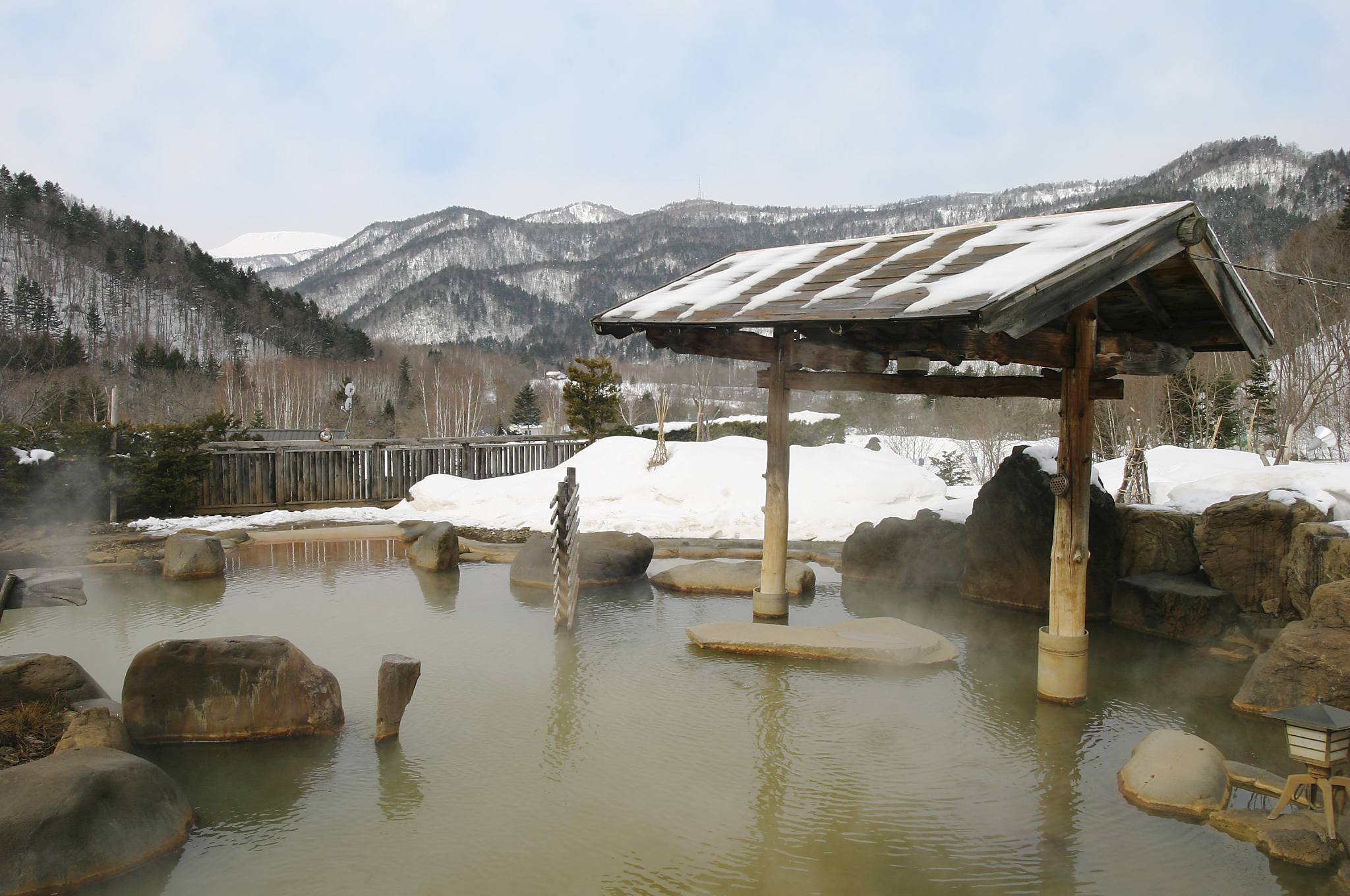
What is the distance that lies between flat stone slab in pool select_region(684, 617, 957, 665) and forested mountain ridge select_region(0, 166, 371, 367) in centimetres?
6184

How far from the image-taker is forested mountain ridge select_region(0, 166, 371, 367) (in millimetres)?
63500

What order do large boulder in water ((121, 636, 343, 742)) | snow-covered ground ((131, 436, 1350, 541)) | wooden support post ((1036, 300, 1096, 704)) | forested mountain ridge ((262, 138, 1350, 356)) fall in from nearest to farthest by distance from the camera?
large boulder in water ((121, 636, 343, 742)), wooden support post ((1036, 300, 1096, 704)), snow-covered ground ((131, 436, 1350, 541)), forested mountain ridge ((262, 138, 1350, 356))

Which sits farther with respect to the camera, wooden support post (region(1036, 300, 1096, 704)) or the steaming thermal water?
wooden support post (region(1036, 300, 1096, 704))

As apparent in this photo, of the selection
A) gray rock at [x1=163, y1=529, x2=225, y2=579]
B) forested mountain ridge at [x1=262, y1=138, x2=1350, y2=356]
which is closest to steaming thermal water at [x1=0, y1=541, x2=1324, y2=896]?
gray rock at [x1=163, y1=529, x2=225, y2=579]

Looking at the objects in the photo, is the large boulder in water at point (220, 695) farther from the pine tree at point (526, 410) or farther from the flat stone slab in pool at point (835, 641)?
the pine tree at point (526, 410)

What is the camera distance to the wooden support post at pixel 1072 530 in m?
6.21

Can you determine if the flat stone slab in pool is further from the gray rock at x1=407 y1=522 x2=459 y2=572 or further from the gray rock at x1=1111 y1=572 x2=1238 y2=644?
the gray rock at x1=407 y1=522 x2=459 y2=572

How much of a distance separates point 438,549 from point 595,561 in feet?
8.57

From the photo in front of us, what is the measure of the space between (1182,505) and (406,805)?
9.07 metres

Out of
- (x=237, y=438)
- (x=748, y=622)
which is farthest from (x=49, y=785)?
(x=237, y=438)

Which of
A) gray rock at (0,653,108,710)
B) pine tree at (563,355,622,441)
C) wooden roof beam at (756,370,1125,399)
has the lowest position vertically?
gray rock at (0,653,108,710)

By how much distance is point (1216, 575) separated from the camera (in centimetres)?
830

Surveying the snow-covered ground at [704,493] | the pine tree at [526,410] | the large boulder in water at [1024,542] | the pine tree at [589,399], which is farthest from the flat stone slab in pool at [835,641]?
the pine tree at [526,410]

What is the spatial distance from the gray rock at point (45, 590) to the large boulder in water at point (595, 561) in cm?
589
